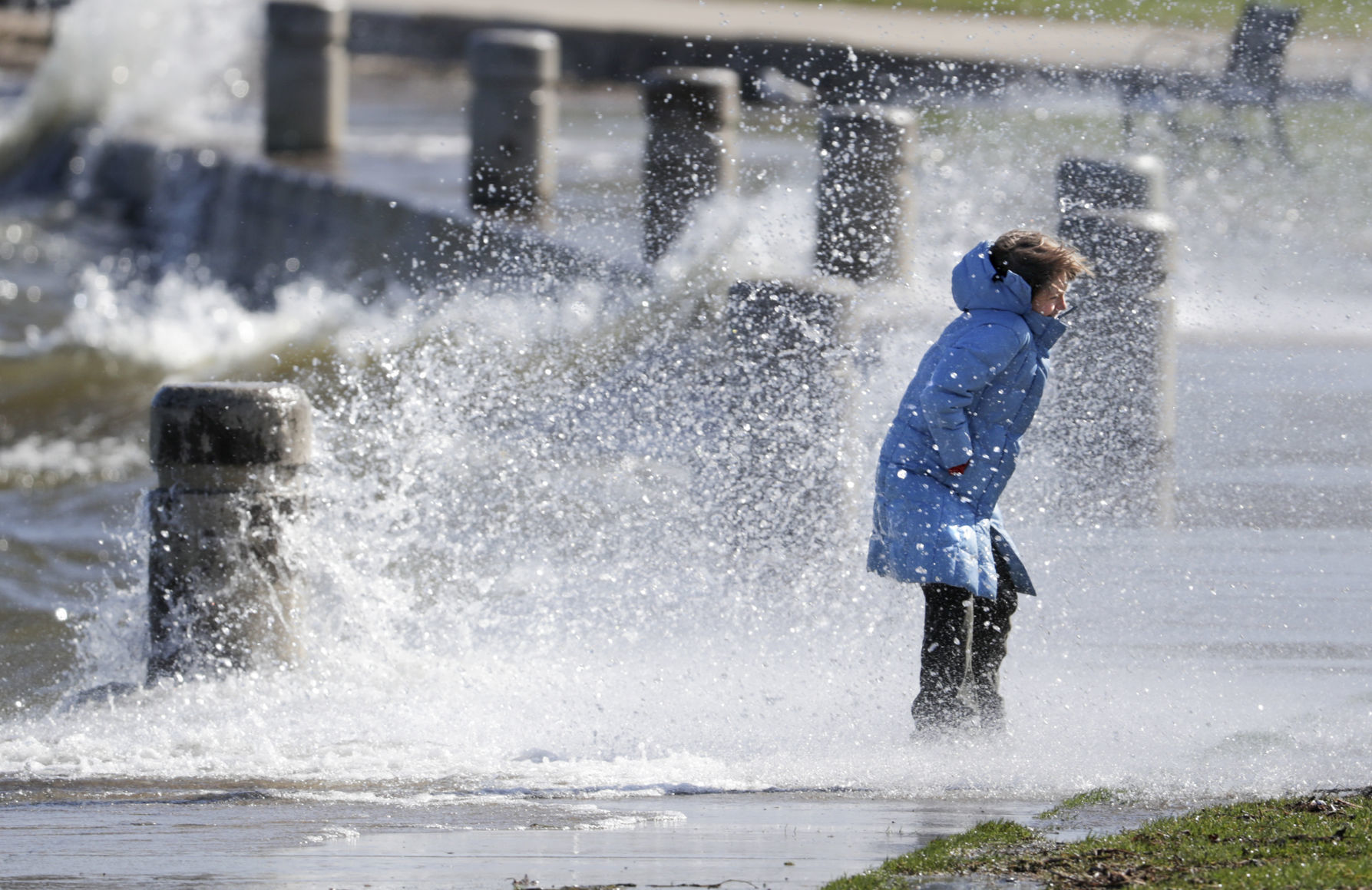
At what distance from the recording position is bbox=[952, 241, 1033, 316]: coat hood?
206 inches

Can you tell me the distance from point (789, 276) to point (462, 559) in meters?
1.68

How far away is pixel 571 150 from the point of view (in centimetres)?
1636

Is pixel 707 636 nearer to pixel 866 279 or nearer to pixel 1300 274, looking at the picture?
pixel 866 279

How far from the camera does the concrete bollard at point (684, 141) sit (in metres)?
9.80

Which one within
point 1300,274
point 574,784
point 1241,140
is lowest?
point 574,784

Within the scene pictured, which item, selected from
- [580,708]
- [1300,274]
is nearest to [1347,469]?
[580,708]

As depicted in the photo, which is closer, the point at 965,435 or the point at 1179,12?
the point at 965,435

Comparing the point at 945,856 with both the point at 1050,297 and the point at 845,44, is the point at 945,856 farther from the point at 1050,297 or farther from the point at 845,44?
the point at 845,44

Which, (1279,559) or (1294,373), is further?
(1294,373)

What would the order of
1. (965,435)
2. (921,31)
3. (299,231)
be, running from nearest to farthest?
(965,435), (299,231), (921,31)

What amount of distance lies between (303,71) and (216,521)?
10.00 meters

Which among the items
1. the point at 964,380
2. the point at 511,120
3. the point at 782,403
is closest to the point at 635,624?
the point at 782,403

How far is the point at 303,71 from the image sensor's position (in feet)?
49.6

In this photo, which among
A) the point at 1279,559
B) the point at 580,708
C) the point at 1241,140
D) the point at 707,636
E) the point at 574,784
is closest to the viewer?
the point at 574,784
